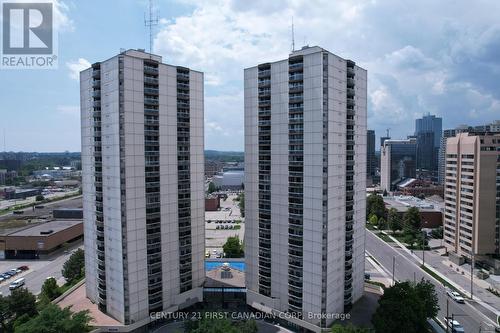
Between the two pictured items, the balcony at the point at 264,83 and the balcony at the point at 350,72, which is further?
the balcony at the point at 264,83

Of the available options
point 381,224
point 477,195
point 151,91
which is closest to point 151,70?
point 151,91

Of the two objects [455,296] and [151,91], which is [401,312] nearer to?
[455,296]

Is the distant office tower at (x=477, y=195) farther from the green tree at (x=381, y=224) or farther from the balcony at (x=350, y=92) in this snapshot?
the balcony at (x=350, y=92)

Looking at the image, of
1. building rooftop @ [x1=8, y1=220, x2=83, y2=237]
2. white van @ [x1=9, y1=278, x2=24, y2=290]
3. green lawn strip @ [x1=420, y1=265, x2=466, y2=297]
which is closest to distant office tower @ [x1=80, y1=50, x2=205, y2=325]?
white van @ [x1=9, y1=278, x2=24, y2=290]

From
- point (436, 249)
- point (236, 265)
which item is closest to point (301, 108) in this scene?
point (236, 265)

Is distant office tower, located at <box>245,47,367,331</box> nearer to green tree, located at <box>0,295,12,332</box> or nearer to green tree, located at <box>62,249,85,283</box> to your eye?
green tree, located at <box>0,295,12,332</box>

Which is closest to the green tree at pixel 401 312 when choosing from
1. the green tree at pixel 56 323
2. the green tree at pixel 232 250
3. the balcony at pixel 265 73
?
the balcony at pixel 265 73
